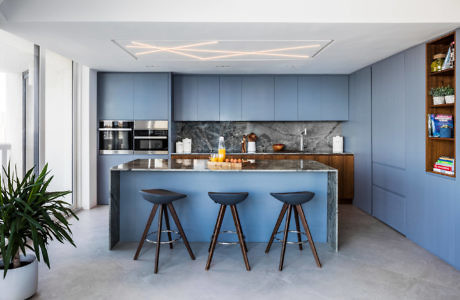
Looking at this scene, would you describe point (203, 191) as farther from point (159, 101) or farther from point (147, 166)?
point (159, 101)

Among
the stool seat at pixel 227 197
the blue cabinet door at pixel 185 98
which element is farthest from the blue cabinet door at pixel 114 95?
the stool seat at pixel 227 197

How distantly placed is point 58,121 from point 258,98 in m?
3.37

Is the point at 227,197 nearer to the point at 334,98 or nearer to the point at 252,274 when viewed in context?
the point at 252,274

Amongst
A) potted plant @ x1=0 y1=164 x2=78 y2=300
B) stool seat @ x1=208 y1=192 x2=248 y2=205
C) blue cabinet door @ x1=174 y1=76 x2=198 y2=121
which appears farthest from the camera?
blue cabinet door @ x1=174 y1=76 x2=198 y2=121

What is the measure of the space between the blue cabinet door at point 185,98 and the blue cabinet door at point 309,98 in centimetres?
195

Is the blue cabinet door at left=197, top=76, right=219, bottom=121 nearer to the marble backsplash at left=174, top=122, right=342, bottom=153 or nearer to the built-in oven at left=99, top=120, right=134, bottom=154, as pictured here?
the marble backsplash at left=174, top=122, right=342, bottom=153

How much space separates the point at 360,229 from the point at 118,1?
13.1 ft

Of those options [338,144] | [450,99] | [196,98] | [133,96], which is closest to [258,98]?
[196,98]

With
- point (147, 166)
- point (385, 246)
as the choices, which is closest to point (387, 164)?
point (385, 246)

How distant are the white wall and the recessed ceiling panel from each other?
1.28 metres

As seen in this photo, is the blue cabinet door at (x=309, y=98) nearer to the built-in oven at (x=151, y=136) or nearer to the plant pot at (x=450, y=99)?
the built-in oven at (x=151, y=136)

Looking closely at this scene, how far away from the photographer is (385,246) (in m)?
3.83

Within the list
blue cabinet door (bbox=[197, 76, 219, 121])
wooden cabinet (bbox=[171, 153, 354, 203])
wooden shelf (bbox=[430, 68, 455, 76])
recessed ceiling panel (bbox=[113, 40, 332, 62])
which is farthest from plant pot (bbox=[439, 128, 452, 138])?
blue cabinet door (bbox=[197, 76, 219, 121])

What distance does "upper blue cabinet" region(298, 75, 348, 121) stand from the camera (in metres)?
6.16
